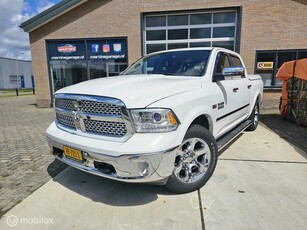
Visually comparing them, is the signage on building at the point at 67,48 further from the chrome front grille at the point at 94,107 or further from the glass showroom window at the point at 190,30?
the chrome front grille at the point at 94,107

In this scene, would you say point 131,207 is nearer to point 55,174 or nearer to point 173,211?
point 173,211

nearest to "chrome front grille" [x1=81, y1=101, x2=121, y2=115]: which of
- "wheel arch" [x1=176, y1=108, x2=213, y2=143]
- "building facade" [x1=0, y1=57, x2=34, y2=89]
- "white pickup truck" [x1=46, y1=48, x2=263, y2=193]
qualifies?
"white pickup truck" [x1=46, y1=48, x2=263, y2=193]

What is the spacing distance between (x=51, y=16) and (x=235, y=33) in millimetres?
8895

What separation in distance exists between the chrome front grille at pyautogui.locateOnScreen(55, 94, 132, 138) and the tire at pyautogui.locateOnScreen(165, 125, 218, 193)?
2.58 feet

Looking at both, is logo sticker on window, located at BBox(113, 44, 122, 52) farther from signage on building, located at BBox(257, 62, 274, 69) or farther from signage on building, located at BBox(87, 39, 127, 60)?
signage on building, located at BBox(257, 62, 274, 69)

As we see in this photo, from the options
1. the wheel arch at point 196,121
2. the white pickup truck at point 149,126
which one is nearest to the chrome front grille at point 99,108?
the white pickup truck at point 149,126

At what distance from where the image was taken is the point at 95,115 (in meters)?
2.61

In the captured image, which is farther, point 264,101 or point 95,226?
point 264,101

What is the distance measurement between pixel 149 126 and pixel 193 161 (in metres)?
0.95

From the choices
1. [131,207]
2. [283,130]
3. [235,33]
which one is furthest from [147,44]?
[131,207]

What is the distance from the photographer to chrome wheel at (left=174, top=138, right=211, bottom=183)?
9.17 ft

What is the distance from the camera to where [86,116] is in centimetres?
269

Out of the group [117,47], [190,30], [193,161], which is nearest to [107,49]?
[117,47]

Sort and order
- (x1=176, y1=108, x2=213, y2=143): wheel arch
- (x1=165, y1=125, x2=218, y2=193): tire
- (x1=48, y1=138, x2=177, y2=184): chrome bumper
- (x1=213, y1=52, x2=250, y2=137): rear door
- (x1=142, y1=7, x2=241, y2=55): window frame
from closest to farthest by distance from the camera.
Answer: (x1=48, y1=138, x2=177, y2=184): chrome bumper
(x1=176, y1=108, x2=213, y2=143): wheel arch
(x1=165, y1=125, x2=218, y2=193): tire
(x1=213, y1=52, x2=250, y2=137): rear door
(x1=142, y1=7, x2=241, y2=55): window frame
